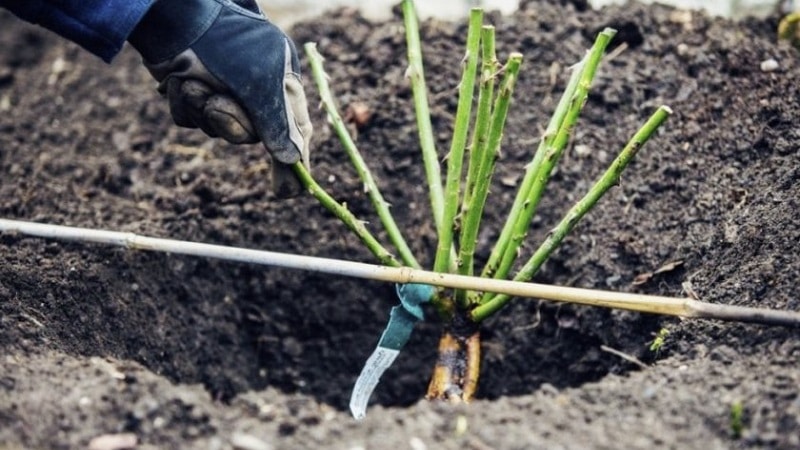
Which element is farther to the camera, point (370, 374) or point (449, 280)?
point (370, 374)

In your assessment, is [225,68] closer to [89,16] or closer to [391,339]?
[89,16]

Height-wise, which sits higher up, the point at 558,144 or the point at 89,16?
the point at 558,144

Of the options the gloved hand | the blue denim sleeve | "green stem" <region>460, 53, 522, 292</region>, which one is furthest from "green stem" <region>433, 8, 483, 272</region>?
the blue denim sleeve

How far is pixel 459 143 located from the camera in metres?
2.00

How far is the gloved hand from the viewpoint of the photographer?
1.89 metres

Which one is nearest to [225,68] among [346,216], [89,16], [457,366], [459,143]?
[89,16]

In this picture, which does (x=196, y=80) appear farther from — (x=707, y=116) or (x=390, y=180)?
(x=707, y=116)

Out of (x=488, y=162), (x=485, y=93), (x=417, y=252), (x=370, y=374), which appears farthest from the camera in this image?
(x=417, y=252)

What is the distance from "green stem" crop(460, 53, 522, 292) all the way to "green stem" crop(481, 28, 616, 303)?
0.10 m

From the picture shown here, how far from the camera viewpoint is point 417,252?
2.51 m

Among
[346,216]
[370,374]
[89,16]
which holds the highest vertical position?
[89,16]

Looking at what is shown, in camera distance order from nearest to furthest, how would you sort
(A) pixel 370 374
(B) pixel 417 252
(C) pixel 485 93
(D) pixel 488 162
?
1. (C) pixel 485 93
2. (D) pixel 488 162
3. (A) pixel 370 374
4. (B) pixel 417 252

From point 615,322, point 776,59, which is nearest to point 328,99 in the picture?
point 615,322

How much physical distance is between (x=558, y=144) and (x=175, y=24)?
2.91ft
